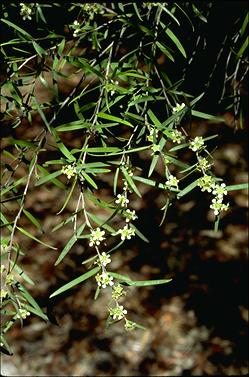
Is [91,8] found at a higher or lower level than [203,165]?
higher

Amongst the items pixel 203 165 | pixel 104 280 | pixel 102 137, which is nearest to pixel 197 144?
pixel 203 165

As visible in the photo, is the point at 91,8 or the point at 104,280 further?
the point at 91,8

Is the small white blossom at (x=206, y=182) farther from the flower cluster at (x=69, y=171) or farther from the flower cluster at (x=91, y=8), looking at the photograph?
the flower cluster at (x=91, y=8)

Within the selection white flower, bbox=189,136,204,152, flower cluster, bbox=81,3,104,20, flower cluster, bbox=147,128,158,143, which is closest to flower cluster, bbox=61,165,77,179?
flower cluster, bbox=147,128,158,143

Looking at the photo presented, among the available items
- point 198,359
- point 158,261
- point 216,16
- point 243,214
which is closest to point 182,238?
point 158,261

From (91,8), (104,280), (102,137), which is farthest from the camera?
(91,8)

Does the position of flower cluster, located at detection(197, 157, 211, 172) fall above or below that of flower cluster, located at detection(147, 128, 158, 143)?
below

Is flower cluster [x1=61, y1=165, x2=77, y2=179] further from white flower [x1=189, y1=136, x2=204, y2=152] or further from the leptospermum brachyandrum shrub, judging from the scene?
white flower [x1=189, y1=136, x2=204, y2=152]

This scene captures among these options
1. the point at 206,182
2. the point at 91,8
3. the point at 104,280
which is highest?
the point at 91,8

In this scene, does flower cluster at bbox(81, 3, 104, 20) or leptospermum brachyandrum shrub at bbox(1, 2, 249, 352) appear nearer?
leptospermum brachyandrum shrub at bbox(1, 2, 249, 352)

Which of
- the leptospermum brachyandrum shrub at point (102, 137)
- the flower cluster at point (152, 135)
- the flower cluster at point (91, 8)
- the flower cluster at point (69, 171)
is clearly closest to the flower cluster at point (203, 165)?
the leptospermum brachyandrum shrub at point (102, 137)

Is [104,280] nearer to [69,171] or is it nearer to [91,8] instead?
[69,171]

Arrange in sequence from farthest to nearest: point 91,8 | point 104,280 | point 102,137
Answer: point 91,8, point 102,137, point 104,280

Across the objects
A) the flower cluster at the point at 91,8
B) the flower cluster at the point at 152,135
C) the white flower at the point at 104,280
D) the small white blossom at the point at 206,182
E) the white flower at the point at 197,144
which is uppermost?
the flower cluster at the point at 91,8
